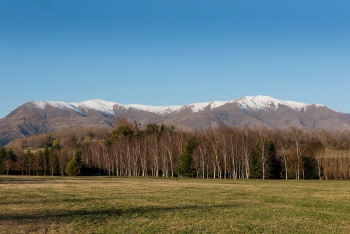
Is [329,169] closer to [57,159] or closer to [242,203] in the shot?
[242,203]

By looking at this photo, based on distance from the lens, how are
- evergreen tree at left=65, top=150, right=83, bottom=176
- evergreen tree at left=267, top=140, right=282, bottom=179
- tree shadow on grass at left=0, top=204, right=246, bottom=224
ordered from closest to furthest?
tree shadow on grass at left=0, top=204, right=246, bottom=224 < evergreen tree at left=267, top=140, right=282, bottom=179 < evergreen tree at left=65, top=150, right=83, bottom=176

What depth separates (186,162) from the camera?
3782 inches

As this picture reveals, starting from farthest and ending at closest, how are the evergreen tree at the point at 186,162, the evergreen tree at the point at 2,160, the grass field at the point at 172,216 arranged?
the evergreen tree at the point at 2,160, the evergreen tree at the point at 186,162, the grass field at the point at 172,216

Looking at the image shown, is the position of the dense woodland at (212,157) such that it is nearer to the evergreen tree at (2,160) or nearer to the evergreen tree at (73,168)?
the evergreen tree at (2,160)

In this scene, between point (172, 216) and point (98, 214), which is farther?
point (98, 214)

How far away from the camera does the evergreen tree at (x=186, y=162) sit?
9606cm

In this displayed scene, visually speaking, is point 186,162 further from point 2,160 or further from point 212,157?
point 2,160

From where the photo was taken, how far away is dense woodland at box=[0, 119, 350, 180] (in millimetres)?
86812

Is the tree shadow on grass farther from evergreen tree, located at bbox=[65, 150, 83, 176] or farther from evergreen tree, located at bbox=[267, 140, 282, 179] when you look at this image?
evergreen tree, located at bbox=[65, 150, 83, 176]

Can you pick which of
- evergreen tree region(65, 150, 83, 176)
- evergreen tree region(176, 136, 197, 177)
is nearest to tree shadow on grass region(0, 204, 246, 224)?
evergreen tree region(176, 136, 197, 177)

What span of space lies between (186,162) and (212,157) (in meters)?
7.97

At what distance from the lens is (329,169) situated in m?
83.4

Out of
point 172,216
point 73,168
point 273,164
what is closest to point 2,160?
point 73,168

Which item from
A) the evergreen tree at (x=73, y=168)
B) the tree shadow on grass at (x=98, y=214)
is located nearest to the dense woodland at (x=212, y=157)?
the evergreen tree at (x=73, y=168)
